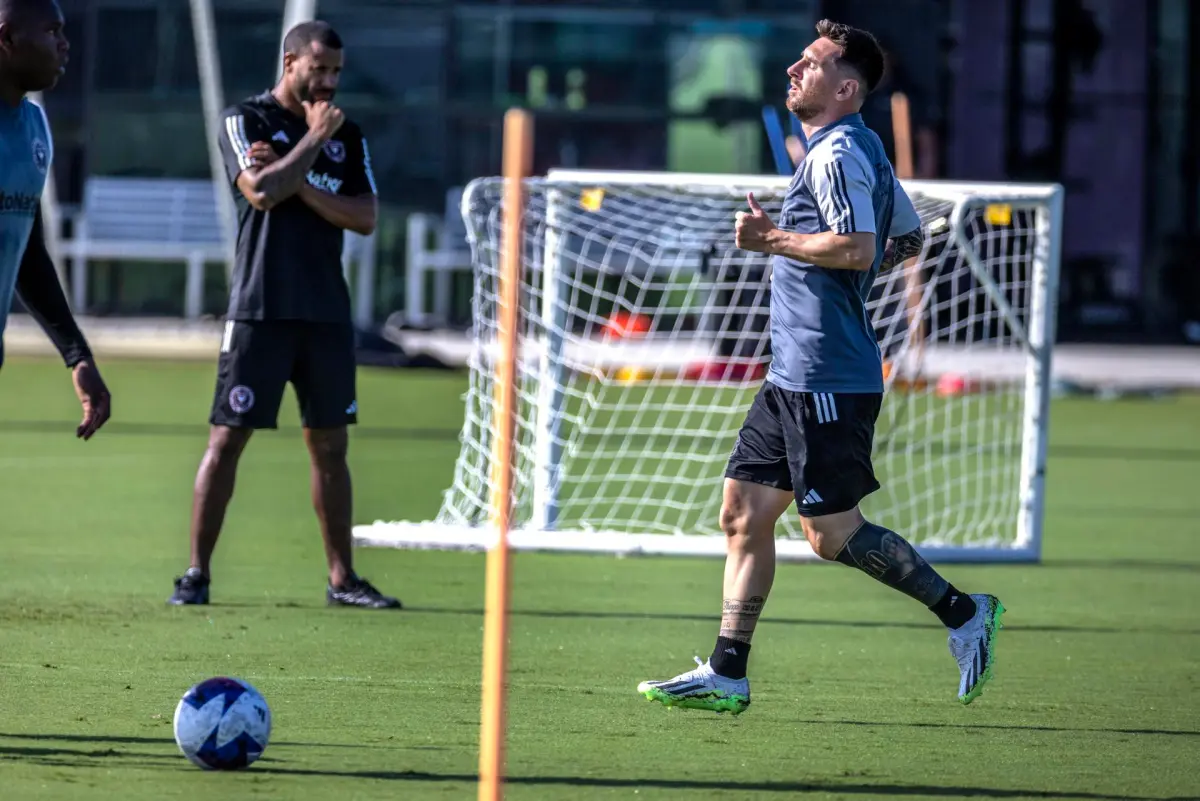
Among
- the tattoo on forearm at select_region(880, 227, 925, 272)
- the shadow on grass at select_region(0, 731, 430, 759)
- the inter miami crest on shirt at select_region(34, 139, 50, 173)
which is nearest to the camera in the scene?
the shadow on grass at select_region(0, 731, 430, 759)

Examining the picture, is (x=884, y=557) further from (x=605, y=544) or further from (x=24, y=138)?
(x=605, y=544)

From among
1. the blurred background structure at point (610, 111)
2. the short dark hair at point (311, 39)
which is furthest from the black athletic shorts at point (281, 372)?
the blurred background structure at point (610, 111)

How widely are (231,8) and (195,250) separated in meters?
3.45

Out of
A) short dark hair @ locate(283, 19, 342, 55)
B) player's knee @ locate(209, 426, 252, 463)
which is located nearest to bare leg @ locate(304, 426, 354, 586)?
player's knee @ locate(209, 426, 252, 463)

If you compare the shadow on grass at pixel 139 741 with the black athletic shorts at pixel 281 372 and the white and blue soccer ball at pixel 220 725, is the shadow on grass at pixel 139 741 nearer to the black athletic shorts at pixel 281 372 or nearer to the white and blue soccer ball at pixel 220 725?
the white and blue soccer ball at pixel 220 725

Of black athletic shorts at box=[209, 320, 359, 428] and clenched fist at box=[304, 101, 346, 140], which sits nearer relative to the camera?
clenched fist at box=[304, 101, 346, 140]

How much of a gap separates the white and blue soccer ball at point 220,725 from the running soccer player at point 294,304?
2940mm

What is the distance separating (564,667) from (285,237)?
223 centimetres

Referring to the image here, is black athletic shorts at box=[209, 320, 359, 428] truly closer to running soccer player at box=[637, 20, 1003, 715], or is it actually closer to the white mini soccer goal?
the white mini soccer goal

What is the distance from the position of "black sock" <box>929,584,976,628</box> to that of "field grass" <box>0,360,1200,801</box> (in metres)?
0.31

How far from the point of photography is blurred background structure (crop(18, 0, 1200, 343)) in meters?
29.5

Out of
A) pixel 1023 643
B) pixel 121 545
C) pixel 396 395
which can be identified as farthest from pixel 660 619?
pixel 396 395

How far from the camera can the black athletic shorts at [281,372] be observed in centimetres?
841

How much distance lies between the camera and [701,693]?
6367 mm
